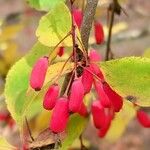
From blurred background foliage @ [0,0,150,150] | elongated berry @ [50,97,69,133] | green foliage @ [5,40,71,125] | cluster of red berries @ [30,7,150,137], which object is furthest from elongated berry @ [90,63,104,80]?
blurred background foliage @ [0,0,150,150]

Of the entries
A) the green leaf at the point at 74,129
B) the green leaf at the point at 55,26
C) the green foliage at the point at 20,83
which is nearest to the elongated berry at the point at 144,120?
the green leaf at the point at 74,129

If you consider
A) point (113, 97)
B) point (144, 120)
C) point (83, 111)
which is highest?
point (113, 97)

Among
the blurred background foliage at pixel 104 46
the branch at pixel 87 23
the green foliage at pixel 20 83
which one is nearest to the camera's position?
the branch at pixel 87 23

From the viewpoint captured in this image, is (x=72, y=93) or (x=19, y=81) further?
(x=19, y=81)

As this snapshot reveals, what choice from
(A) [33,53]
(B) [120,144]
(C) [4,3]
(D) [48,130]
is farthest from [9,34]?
(C) [4,3]

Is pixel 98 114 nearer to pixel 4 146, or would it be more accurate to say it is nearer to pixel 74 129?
pixel 74 129

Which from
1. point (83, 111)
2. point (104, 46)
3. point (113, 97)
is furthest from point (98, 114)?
point (104, 46)

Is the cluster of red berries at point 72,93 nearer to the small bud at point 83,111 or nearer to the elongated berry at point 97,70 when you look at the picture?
the elongated berry at point 97,70

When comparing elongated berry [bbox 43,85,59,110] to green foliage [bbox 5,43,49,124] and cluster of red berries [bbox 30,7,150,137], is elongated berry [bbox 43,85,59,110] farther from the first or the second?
green foliage [bbox 5,43,49,124]
